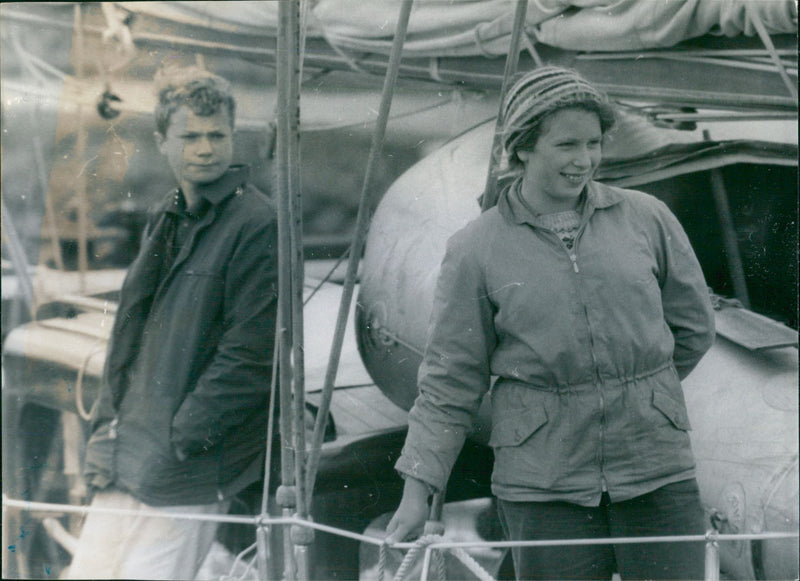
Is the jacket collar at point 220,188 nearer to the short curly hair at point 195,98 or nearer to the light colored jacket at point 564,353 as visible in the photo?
the short curly hair at point 195,98

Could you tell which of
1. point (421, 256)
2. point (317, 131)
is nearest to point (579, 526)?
point (421, 256)

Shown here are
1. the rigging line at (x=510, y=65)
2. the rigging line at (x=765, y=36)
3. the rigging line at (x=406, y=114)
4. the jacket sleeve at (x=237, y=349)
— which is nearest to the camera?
the rigging line at (x=765, y=36)

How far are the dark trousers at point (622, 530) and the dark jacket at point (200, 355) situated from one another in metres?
0.76

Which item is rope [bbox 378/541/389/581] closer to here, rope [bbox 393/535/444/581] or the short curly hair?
rope [bbox 393/535/444/581]

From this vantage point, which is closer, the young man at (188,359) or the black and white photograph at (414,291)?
the black and white photograph at (414,291)

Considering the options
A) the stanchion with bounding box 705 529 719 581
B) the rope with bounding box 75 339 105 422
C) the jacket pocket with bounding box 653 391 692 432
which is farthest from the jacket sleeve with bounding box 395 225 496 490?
the rope with bounding box 75 339 105 422

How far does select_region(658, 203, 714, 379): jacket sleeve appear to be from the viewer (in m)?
1.42

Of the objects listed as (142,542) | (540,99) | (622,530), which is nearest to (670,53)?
(540,99)

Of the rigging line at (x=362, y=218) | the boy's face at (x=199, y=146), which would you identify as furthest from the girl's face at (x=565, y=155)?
the boy's face at (x=199, y=146)

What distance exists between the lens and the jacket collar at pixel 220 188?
1.95 meters

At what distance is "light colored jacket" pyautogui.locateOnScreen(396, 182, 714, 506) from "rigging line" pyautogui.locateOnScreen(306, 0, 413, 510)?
13.3 inches

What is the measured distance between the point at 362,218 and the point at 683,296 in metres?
0.64

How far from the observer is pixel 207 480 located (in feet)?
6.50

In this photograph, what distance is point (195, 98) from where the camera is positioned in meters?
2.03
